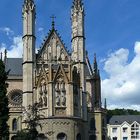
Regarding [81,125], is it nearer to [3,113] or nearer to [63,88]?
[63,88]

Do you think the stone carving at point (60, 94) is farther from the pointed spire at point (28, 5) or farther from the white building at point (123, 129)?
the white building at point (123, 129)

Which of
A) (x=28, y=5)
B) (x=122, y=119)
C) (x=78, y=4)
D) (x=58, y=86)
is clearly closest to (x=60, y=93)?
(x=58, y=86)

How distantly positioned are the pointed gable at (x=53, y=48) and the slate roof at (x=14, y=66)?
23.2 ft

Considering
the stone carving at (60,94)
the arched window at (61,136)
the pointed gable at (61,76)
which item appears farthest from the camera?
the pointed gable at (61,76)

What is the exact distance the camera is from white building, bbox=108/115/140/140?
117 meters

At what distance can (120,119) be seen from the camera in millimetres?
119000

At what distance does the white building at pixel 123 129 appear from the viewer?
117375mm

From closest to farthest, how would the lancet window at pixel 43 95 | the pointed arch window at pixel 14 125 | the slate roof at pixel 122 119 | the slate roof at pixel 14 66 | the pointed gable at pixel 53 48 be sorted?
the lancet window at pixel 43 95, the pointed arch window at pixel 14 125, the pointed gable at pixel 53 48, the slate roof at pixel 14 66, the slate roof at pixel 122 119

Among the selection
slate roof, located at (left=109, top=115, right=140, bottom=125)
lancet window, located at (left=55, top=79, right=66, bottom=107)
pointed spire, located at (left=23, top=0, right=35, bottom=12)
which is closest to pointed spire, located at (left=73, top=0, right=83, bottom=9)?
pointed spire, located at (left=23, top=0, right=35, bottom=12)

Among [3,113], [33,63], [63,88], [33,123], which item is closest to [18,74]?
[33,63]

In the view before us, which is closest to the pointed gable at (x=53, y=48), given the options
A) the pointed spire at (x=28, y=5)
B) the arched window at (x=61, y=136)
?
the pointed spire at (x=28, y=5)

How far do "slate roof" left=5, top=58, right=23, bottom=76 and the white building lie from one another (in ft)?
98.1

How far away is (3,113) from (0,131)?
78.2 inches

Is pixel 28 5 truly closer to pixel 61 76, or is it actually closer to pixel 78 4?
pixel 78 4
